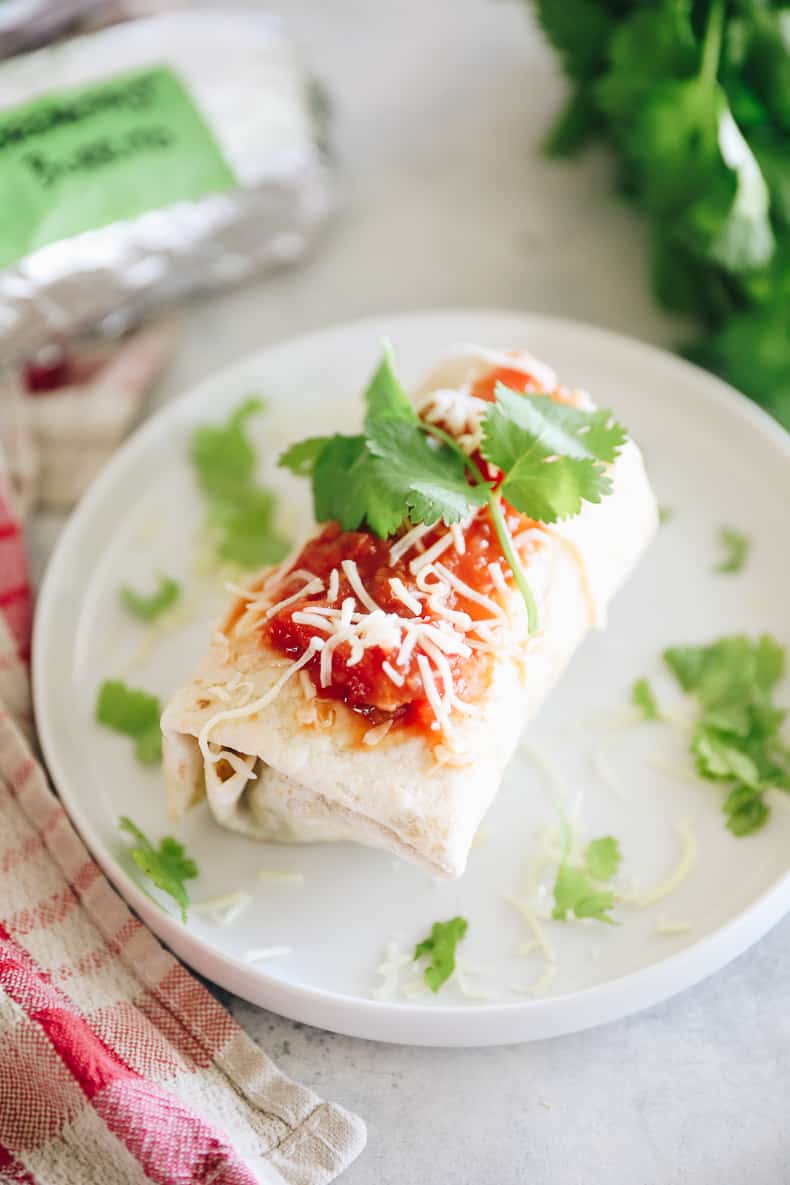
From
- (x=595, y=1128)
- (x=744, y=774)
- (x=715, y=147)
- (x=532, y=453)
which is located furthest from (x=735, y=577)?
(x=595, y=1128)

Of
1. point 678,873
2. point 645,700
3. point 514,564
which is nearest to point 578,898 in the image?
point 678,873

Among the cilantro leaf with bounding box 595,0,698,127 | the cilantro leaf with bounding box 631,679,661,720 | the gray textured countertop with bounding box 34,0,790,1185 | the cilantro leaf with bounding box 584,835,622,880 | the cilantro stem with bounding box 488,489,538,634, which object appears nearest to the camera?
the gray textured countertop with bounding box 34,0,790,1185

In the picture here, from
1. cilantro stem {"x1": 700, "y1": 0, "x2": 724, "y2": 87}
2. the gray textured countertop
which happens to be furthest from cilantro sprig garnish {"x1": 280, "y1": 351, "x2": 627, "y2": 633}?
cilantro stem {"x1": 700, "y1": 0, "x2": 724, "y2": 87}

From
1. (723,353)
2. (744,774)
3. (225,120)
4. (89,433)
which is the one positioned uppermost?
(225,120)

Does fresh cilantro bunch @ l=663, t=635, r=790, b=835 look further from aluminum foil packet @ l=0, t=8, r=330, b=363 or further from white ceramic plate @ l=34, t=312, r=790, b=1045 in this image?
aluminum foil packet @ l=0, t=8, r=330, b=363

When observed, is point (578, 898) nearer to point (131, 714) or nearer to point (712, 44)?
point (131, 714)

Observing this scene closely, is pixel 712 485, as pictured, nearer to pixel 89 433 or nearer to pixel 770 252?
pixel 770 252
